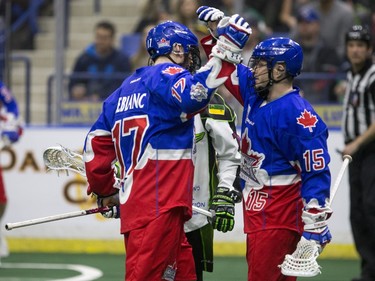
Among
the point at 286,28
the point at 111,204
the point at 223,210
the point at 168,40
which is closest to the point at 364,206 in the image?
the point at 223,210

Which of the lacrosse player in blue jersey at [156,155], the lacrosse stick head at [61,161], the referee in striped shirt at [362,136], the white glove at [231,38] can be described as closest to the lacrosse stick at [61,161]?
the lacrosse stick head at [61,161]

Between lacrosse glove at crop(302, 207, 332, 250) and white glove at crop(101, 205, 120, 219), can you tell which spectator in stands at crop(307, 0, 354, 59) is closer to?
white glove at crop(101, 205, 120, 219)

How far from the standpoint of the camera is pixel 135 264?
5.84 m

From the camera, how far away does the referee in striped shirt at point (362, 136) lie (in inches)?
370

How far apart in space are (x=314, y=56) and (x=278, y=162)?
581cm

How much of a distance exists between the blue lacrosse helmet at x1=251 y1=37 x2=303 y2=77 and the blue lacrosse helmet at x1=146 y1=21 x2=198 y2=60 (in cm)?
46

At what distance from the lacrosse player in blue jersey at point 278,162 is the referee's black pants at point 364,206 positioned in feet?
10.0

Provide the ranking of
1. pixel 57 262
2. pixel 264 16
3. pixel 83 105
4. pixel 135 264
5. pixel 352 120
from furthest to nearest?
pixel 264 16 → pixel 83 105 → pixel 57 262 → pixel 352 120 → pixel 135 264

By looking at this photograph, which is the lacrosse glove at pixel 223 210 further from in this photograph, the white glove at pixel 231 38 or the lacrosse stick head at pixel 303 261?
the white glove at pixel 231 38

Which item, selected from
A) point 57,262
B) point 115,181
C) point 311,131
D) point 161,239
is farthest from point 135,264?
point 57,262

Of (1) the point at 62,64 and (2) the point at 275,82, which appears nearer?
(2) the point at 275,82

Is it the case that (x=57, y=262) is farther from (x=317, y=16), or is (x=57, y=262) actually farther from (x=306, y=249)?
(x=306, y=249)

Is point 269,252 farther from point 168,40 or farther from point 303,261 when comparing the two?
point 168,40

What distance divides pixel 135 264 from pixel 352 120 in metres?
4.17
